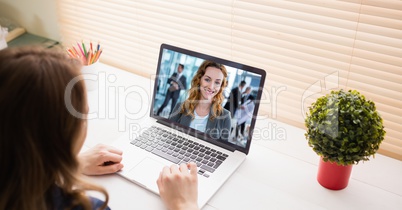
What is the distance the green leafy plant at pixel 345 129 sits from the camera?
0.89 meters

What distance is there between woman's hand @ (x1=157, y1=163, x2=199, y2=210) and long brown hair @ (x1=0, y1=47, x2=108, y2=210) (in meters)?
0.28

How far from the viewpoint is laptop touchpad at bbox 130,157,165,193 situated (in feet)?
3.25

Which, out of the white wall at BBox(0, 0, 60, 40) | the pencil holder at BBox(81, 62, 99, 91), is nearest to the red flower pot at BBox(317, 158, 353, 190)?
the pencil holder at BBox(81, 62, 99, 91)

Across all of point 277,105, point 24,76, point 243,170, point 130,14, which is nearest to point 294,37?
point 277,105

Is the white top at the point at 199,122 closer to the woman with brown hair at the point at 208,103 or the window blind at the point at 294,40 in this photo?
the woman with brown hair at the point at 208,103

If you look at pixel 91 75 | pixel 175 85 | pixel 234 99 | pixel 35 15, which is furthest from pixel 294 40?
pixel 35 15

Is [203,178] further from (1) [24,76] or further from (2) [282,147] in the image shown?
(1) [24,76]

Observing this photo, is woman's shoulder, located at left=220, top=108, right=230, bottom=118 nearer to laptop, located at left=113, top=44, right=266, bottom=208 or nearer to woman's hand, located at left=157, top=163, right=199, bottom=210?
laptop, located at left=113, top=44, right=266, bottom=208

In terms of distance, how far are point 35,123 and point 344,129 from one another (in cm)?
64

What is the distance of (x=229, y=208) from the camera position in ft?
3.08

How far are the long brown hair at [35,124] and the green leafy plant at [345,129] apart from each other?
539mm

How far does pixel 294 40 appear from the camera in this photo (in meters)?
1.18

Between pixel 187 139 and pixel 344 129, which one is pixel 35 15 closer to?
pixel 187 139

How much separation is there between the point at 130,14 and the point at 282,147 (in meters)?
0.78
